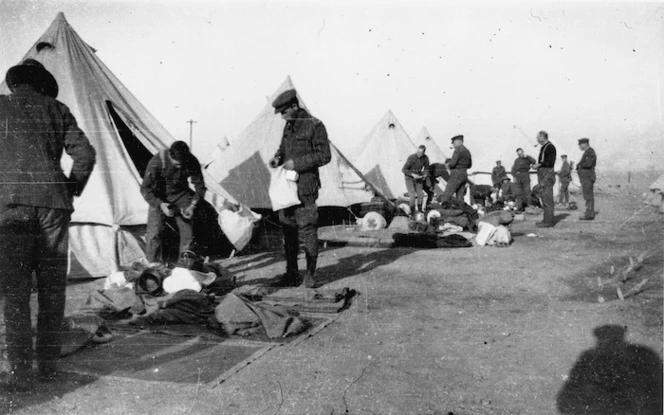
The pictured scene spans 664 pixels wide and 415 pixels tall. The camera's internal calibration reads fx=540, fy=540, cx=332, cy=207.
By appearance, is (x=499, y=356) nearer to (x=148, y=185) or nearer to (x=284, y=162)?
(x=284, y=162)

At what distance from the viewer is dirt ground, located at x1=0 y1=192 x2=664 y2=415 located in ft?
8.65

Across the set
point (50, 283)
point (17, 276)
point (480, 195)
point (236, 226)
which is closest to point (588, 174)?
point (480, 195)

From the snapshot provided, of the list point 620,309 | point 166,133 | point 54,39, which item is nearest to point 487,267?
point 620,309

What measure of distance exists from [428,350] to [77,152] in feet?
7.99

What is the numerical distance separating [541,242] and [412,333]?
5132mm

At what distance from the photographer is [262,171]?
1044 centimetres

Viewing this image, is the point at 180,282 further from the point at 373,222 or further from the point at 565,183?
the point at 565,183

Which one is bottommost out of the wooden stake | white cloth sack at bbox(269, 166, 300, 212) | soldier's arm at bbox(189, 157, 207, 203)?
the wooden stake

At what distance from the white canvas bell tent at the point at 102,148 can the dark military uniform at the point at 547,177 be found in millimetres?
6128

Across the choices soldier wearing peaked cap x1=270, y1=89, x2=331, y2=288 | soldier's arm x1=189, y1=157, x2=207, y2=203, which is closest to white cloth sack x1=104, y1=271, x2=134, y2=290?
soldier's arm x1=189, y1=157, x2=207, y2=203

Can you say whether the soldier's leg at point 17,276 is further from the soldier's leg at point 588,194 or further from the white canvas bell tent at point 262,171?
the soldier's leg at point 588,194

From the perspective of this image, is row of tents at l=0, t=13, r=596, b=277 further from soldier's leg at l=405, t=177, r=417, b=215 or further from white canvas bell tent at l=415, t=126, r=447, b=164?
white canvas bell tent at l=415, t=126, r=447, b=164

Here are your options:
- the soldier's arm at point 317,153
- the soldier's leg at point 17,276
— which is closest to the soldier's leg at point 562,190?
the soldier's arm at point 317,153

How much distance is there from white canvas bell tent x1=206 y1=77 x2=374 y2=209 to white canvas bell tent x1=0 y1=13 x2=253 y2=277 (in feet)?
9.39
